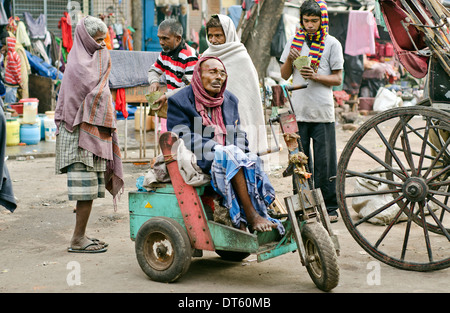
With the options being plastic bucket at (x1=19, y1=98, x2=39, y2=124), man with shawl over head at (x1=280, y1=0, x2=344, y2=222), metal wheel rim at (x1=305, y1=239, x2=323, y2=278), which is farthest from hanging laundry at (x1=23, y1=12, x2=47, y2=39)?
metal wheel rim at (x1=305, y1=239, x2=323, y2=278)

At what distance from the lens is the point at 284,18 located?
14.8 m

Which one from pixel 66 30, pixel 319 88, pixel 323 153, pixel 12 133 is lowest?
pixel 12 133

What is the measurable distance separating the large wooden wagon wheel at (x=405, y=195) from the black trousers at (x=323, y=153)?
0.97ft

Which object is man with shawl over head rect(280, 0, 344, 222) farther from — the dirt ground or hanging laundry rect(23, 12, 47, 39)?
hanging laundry rect(23, 12, 47, 39)

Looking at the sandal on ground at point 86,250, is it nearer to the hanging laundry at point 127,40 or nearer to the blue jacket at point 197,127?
the blue jacket at point 197,127

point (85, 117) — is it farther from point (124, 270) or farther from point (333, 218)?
point (333, 218)

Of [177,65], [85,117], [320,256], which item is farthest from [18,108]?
[320,256]

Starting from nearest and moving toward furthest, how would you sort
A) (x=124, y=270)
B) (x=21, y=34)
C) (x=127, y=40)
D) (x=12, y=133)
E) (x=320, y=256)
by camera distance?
1. (x=320, y=256)
2. (x=124, y=270)
3. (x=12, y=133)
4. (x=21, y=34)
5. (x=127, y=40)

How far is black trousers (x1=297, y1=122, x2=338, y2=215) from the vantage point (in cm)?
585

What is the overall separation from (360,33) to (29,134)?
8.58 metres

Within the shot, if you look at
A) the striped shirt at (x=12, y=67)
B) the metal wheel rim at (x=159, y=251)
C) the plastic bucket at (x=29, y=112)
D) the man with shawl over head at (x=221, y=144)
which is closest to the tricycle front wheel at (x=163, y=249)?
the metal wheel rim at (x=159, y=251)

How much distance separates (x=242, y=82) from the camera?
5.43 metres

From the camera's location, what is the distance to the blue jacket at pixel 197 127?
13.3 ft

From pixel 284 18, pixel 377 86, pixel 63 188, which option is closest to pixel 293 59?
pixel 63 188
